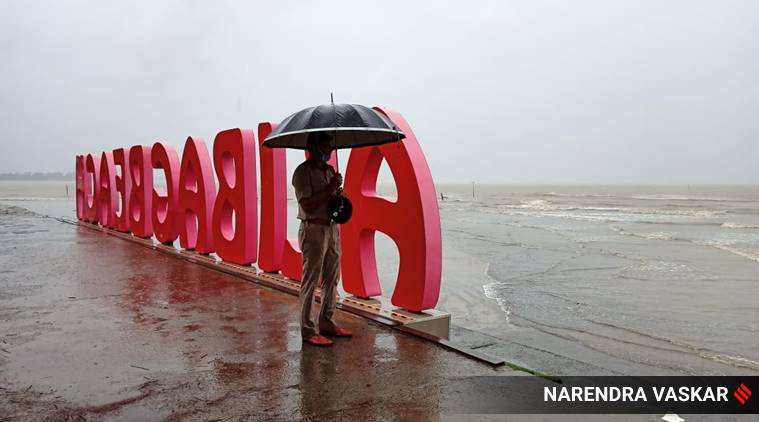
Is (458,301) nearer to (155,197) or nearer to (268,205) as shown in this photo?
(268,205)

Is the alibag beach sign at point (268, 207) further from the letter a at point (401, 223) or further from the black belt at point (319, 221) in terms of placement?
the black belt at point (319, 221)

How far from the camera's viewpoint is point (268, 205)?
7.70m

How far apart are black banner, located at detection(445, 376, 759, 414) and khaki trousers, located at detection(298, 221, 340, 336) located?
153 centimetres

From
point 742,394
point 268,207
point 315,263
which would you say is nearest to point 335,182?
point 315,263

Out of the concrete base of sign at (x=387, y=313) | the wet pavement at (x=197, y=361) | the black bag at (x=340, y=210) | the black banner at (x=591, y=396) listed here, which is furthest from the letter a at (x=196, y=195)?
the black banner at (x=591, y=396)

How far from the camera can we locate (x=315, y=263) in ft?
15.4

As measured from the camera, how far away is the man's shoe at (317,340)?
4.64 meters

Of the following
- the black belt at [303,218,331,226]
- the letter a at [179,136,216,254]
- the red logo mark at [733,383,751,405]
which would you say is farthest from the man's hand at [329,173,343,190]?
the letter a at [179,136,216,254]

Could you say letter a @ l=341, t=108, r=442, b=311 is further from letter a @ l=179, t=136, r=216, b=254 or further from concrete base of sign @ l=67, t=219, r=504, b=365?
letter a @ l=179, t=136, r=216, b=254

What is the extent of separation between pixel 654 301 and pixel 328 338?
6892 millimetres

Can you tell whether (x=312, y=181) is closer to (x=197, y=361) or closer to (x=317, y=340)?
(x=317, y=340)

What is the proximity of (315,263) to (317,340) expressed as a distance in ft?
2.30

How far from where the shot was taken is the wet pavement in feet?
11.1

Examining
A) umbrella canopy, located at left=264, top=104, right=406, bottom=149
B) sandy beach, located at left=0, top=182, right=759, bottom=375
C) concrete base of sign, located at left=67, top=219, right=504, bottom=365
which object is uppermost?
umbrella canopy, located at left=264, top=104, right=406, bottom=149
